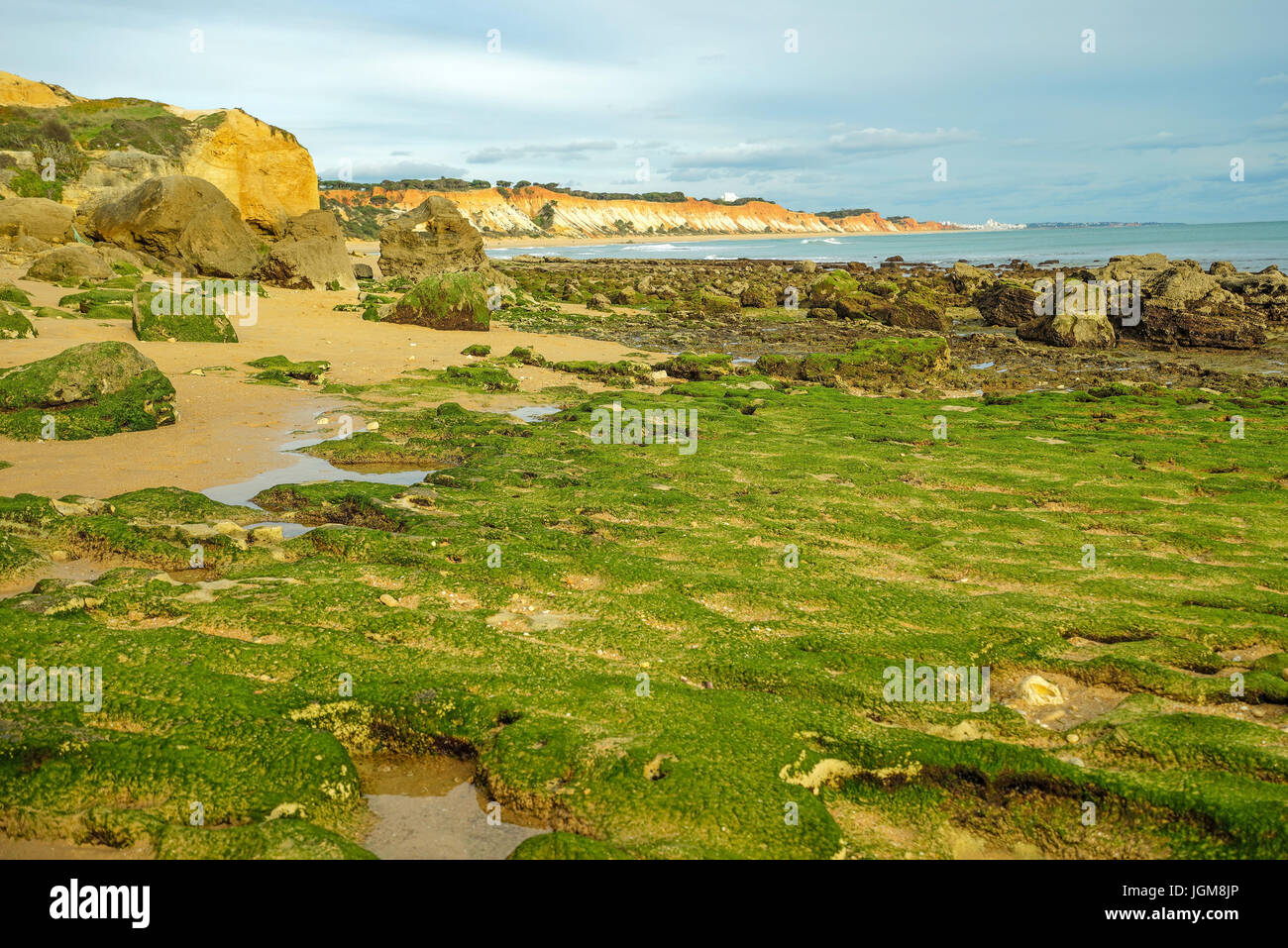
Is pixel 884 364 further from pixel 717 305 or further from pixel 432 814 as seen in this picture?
pixel 432 814

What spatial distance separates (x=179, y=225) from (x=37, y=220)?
7.31 m

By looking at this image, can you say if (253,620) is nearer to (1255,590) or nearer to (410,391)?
(1255,590)

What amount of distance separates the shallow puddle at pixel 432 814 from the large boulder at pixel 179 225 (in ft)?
113

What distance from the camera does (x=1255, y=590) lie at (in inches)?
369

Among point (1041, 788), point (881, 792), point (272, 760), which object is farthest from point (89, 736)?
point (1041, 788)

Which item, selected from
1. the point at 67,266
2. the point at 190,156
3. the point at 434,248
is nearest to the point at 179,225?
the point at 67,266

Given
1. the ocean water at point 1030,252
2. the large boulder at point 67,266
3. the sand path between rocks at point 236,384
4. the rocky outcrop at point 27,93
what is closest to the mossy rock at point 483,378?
the sand path between rocks at point 236,384

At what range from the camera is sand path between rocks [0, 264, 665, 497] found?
12.3 meters

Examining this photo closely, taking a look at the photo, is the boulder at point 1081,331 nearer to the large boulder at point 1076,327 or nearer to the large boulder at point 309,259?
the large boulder at point 1076,327

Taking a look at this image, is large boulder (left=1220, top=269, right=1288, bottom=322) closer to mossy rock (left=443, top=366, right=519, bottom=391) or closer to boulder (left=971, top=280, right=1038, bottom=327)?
boulder (left=971, top=280, right=1038, bottom=327)

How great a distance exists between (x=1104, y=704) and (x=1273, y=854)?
2142mm

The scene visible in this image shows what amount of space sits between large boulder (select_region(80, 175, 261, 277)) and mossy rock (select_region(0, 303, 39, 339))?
15.1 meters

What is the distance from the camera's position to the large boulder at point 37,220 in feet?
116

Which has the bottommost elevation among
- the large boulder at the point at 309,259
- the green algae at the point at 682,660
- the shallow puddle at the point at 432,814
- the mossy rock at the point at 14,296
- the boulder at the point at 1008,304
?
the shallow puddle at the point at 432,814
